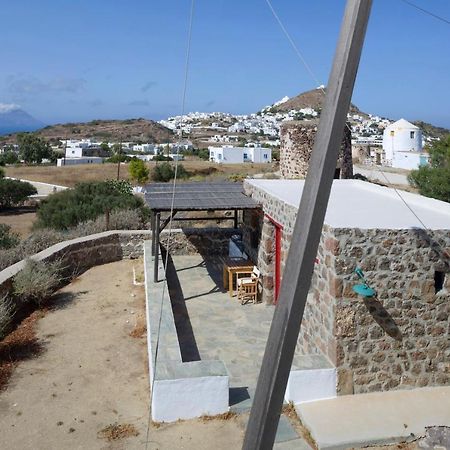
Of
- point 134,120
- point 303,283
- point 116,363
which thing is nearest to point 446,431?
point 303,283

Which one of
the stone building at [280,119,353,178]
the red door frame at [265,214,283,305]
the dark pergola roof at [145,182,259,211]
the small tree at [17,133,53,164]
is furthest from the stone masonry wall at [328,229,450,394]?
the small tree at [17,133,53,164]

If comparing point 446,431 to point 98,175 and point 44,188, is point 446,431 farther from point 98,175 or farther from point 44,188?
point 98,175

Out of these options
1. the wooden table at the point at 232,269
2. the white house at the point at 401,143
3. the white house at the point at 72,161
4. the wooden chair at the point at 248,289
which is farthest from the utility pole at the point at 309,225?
the white house at the point at 72,161

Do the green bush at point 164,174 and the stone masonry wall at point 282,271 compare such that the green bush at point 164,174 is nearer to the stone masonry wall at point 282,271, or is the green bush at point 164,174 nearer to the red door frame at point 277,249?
the stone masonry wall at point 282,271

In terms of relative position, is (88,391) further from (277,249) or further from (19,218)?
(19,218)

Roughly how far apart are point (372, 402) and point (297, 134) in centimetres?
1454

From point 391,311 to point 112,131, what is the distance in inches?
5060

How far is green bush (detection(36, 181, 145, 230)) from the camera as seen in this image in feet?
58.3

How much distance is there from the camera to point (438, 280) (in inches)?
239

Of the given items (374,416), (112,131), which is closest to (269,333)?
(374,416)

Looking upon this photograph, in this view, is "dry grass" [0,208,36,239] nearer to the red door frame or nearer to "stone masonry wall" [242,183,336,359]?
"stone masonry wall" [242,183,336,359]

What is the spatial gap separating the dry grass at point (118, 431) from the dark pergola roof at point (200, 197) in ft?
14.9

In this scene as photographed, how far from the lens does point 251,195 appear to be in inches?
418

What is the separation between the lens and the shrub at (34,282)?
9.05 metres
